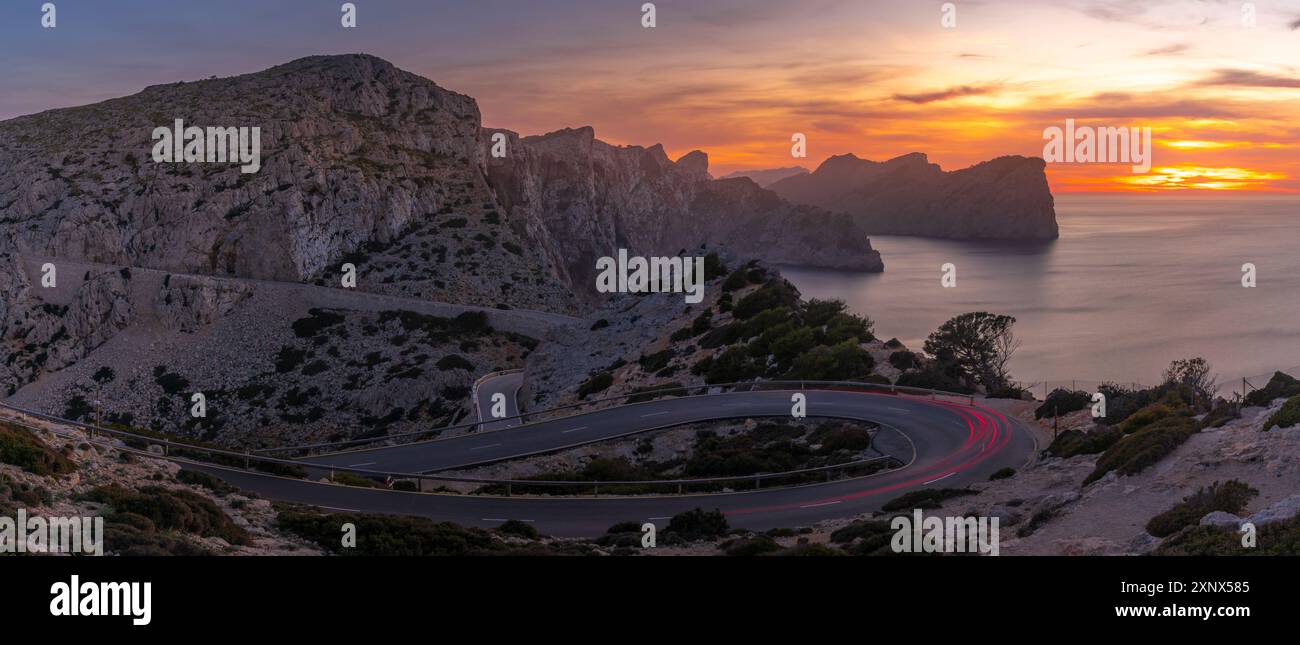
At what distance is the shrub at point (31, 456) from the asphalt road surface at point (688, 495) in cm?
691

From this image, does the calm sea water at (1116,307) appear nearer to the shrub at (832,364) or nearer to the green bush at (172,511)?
the shrub at (832,364)

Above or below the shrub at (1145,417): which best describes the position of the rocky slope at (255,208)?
above

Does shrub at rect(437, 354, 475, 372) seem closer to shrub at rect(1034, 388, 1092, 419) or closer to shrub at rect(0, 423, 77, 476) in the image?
shrub at rect(1034, 388, 1092, 419)

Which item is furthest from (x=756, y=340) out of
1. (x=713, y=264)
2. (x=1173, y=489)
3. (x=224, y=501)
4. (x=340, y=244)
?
(x=340, y=244)

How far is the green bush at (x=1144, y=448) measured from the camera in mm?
21000

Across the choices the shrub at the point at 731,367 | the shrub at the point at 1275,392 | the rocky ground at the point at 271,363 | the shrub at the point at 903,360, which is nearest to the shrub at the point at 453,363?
the rocky ground at the point at 271,363

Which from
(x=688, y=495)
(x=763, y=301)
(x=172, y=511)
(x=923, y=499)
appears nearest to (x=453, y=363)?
(x=763, y=301)

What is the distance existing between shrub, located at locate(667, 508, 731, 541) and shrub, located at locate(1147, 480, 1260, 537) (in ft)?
31.5

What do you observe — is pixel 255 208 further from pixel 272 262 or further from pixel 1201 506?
pixel 1201 506

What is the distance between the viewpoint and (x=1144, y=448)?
70.7 feet

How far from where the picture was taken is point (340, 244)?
97625mm

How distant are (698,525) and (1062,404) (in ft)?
68.5

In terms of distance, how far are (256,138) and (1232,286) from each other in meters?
156
